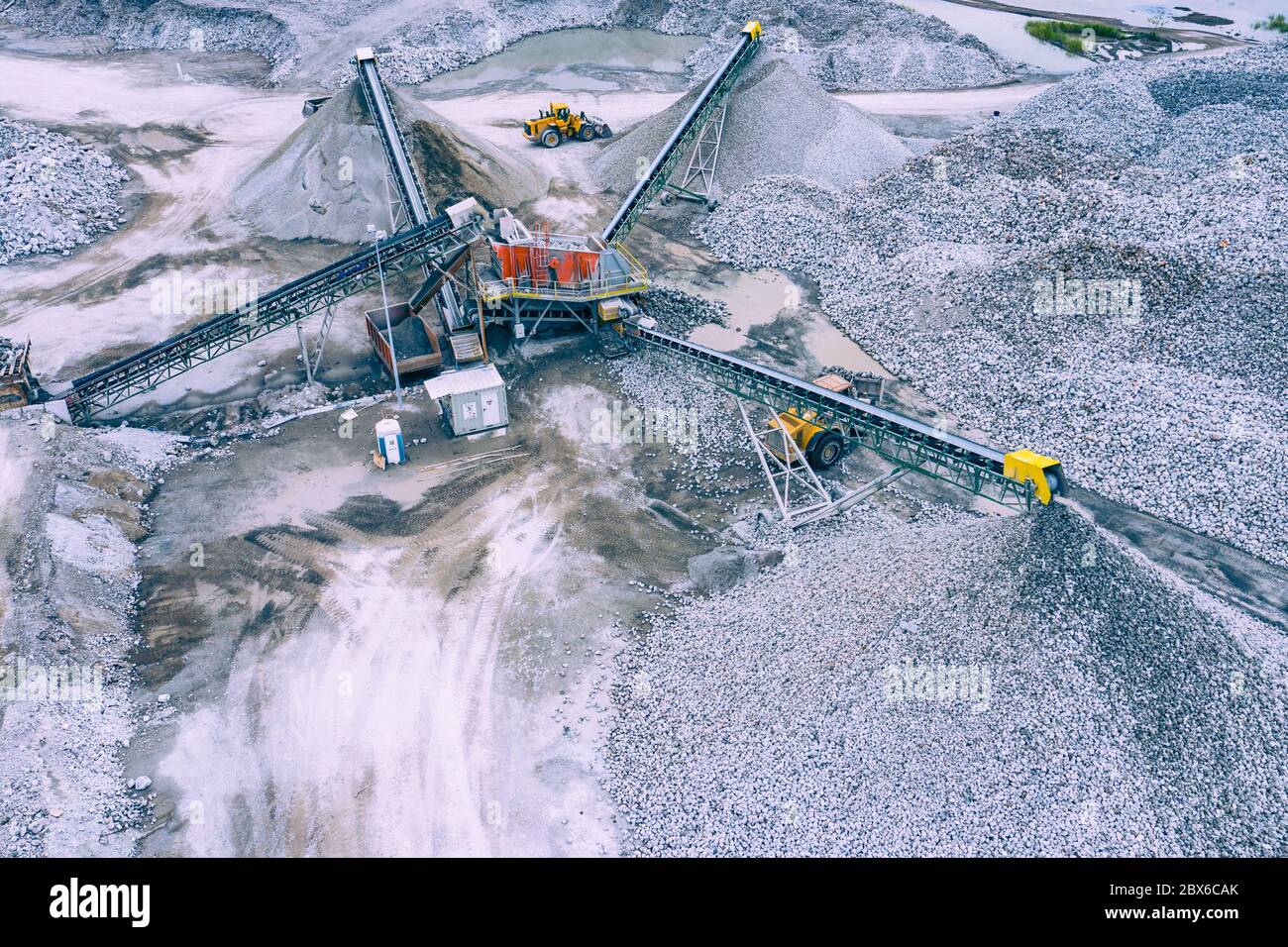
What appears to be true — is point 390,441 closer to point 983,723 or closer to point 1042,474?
point 1042,474

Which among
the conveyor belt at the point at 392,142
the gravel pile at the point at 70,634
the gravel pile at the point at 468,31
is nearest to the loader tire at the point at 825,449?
the conveyor belt at the point at 392,142

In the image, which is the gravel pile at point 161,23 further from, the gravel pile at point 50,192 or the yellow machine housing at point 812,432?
the yellow machine housing at point 812,432

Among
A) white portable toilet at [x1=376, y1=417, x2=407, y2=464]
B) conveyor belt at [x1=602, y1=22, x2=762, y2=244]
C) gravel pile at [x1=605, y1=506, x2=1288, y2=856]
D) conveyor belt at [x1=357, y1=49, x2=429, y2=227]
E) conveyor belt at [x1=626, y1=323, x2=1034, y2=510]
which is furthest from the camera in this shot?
conveyor belt at [x1=602, y1=22, x2=762, y2=244]

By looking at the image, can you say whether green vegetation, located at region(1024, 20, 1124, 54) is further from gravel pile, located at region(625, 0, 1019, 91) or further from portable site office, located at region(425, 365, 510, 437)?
portable site office, located at region(425, 365, 510, 437)

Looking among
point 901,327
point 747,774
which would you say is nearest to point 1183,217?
point 901,327

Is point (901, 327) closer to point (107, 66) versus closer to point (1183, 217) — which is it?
point (1183, 217)

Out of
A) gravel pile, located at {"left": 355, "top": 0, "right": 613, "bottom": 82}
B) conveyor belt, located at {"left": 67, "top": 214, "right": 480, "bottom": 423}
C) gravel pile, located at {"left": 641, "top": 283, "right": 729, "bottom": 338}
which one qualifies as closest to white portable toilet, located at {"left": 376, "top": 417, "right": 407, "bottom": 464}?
conveyor belt, located at {"left": 67, "top": 214, "right": 480, "bottom": 423}

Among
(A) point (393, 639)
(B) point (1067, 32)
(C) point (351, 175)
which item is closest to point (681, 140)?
(C) point (351, 175)
